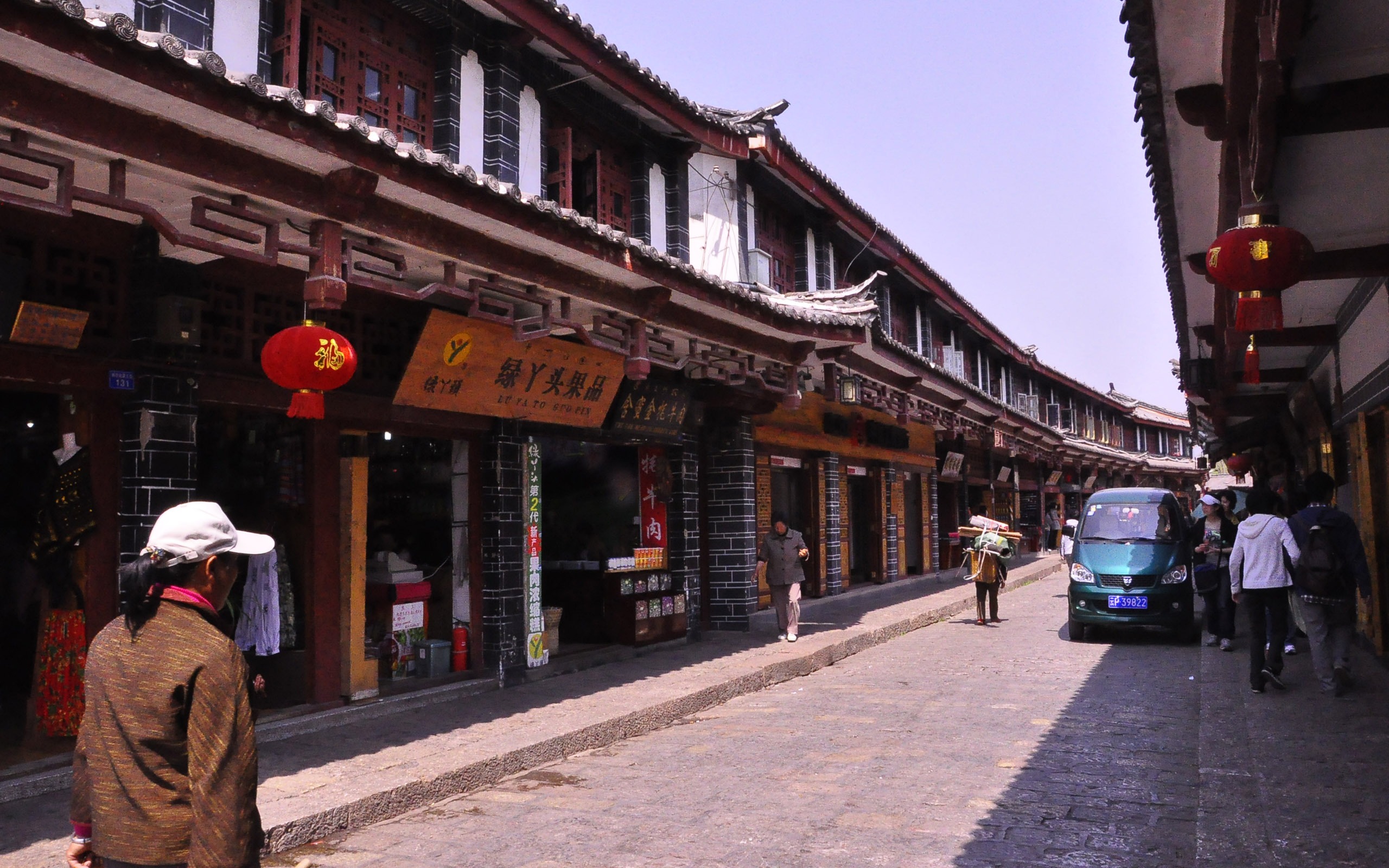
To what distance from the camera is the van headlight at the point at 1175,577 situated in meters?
12.7

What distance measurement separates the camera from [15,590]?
325 inches

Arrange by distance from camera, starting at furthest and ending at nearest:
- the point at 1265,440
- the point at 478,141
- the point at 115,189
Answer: the point at 1265,440
the point at 478,141
the point at 115,189

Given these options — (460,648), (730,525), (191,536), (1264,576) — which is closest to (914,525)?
(730,525)

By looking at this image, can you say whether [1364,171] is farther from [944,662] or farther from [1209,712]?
[944,662]

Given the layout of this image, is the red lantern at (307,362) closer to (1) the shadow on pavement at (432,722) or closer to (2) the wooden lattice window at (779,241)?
(1) the shadow on pavement at (432,722)

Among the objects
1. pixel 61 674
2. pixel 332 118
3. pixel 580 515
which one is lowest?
pixel 61 674

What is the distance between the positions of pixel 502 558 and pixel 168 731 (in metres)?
7.26

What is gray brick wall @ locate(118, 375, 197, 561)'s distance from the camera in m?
6.54

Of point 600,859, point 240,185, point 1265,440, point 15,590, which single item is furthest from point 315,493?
point 1265,440

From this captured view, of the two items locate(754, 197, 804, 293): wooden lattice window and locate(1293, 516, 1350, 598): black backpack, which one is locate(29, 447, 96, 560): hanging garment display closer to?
locate(1293, 516, 1350, 598): black backpack

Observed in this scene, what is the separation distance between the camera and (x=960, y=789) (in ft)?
20.5

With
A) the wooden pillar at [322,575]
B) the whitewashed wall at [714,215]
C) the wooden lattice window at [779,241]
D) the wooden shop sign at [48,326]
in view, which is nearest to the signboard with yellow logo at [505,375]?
the wooden pillar at [322,575]

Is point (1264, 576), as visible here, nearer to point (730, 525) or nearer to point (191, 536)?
point (730, 525)

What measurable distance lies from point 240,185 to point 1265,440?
61.6ft
